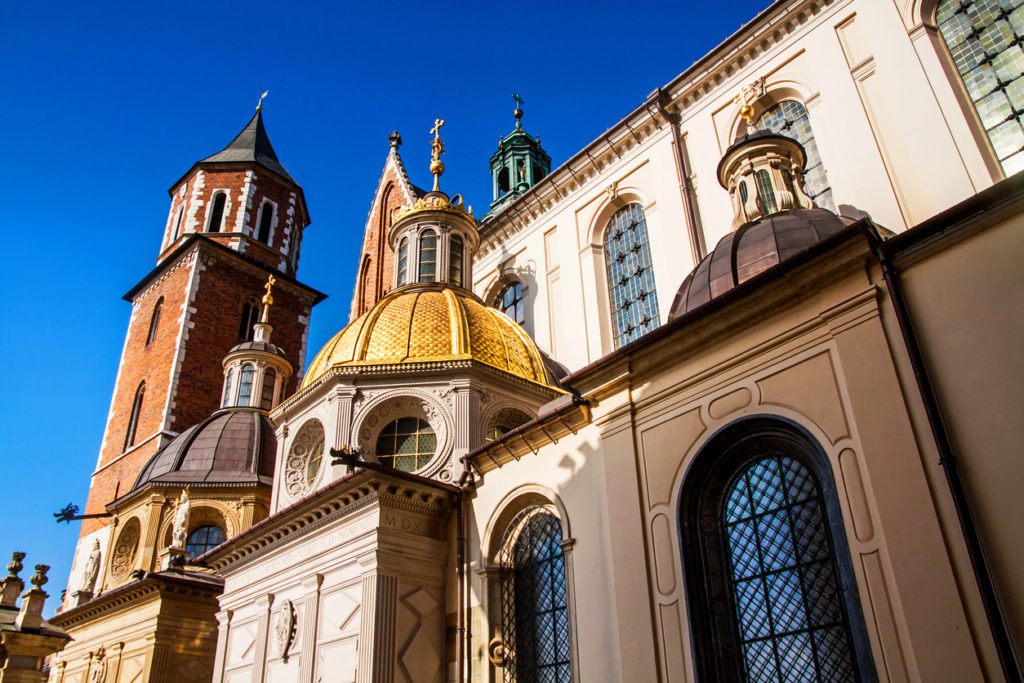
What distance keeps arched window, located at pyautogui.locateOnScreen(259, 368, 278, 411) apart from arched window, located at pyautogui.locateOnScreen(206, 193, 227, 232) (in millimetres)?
9018

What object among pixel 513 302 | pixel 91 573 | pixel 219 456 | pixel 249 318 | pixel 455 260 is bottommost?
pixel 91 573

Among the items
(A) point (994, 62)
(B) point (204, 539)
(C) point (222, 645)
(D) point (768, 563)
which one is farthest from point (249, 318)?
(D) point (768, 563)

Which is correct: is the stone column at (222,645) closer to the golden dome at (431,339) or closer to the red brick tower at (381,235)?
the golden dome at (431,339)

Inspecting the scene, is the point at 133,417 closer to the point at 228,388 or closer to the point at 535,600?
the point at 228,388

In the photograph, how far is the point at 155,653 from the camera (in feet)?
49.8

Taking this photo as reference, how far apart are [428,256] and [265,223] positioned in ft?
52.0

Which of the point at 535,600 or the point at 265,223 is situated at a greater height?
the point at 265,223

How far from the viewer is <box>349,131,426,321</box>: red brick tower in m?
24.0

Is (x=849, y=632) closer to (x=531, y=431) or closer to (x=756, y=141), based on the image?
(x=531, y=431)

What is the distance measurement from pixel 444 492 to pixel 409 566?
1.12 meters

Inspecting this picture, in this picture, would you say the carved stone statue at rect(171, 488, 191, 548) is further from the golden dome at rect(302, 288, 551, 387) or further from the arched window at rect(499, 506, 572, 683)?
the arched window at rect(499, 506, 572, 683)

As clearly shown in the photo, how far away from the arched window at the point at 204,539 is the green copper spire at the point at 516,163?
64.3 feet

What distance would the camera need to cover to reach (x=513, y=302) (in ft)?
62.8

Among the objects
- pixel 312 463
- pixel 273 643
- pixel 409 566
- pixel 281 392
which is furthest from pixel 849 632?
pixel 281 392
